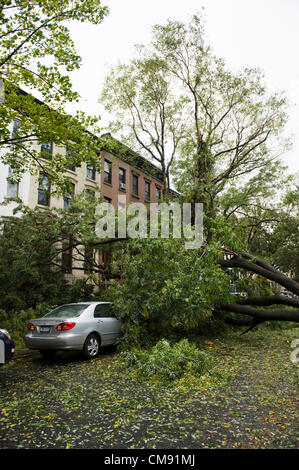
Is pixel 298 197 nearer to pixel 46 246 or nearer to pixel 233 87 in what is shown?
pixel 233 87

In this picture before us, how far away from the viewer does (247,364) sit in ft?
26.0

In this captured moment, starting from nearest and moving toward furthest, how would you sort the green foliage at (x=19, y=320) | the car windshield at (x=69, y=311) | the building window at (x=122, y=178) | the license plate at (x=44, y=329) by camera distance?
the license plate at (x=44, y=329) < the car windshield at (x=69, y=311) < the green foliage at (x=19, y=320) < the building window at (x=122, y=178)

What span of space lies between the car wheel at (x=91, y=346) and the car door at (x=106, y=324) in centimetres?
22

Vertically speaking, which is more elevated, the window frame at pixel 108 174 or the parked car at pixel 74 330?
the window frame at pixel 108 174

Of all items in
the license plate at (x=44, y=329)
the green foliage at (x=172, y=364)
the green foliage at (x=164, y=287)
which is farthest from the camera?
the green foliage at (x=164, y=287)

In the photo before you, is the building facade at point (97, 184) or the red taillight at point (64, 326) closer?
the red taillight at point (64, 326)

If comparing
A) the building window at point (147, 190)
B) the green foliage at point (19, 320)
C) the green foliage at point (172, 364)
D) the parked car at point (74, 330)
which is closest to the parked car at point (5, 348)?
the parked car at point (74, 330)

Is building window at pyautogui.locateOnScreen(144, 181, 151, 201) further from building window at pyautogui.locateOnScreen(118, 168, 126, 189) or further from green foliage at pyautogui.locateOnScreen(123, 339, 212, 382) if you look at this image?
green foliage at pyautogui.locateOnScreen(123, 339, 212, 382)

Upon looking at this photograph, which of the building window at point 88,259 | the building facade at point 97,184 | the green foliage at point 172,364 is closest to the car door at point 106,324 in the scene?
the green foliage at point 172,364

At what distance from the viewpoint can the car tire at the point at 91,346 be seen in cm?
857

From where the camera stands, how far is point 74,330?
27.2 feet

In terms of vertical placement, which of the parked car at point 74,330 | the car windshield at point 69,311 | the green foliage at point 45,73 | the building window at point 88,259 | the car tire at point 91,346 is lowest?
the car tire at point 91,346

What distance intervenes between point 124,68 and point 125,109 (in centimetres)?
241

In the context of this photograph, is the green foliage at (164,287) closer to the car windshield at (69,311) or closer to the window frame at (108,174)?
the car windshield at (69,311)
